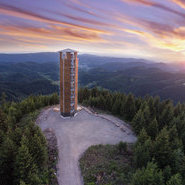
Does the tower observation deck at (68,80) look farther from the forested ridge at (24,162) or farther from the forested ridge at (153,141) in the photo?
the forested ridge at (24,162)

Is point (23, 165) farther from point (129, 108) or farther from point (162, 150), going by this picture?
point (129, 108)

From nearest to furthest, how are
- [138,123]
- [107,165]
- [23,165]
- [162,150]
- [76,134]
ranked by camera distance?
[23,165], [162,150], [107,165], [76,134], [138,123]

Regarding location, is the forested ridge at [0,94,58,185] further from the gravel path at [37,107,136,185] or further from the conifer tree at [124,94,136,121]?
the conifer tree at [124,94,136,121]

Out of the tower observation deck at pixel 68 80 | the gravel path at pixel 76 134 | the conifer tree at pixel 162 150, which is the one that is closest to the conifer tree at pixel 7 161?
the gravel path at pixel 76 134

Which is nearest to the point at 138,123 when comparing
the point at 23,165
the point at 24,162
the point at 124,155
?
the point at 124,155

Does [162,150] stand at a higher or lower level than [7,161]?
higher

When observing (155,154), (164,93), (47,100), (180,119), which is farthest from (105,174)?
(164,93)

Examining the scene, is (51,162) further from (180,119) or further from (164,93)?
(164,93)
